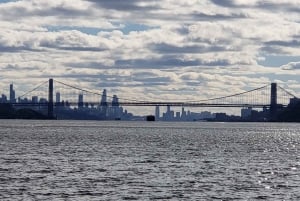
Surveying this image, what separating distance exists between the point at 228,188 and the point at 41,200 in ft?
41.5

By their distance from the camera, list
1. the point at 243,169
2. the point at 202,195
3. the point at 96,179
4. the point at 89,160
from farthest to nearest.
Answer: the point at 89,160 < the point at 243,169 < the point at 96,179 < the point at 202,195

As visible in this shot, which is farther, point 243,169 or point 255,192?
point 243,169

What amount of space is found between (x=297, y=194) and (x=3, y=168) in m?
24.7

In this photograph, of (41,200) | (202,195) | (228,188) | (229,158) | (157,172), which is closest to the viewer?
(41,200)

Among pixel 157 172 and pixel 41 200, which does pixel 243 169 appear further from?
pixel 41 200

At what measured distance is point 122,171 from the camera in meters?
58.6

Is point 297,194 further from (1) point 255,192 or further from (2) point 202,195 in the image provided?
(2) point 202,195

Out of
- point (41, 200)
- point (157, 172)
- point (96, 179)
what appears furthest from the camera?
point (157, 172)

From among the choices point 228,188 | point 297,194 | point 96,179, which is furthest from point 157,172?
point 297,194

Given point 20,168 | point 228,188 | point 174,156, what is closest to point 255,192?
point 228,188

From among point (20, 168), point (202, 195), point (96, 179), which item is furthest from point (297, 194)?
point (20, 168)

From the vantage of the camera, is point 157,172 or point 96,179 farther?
point 157,172

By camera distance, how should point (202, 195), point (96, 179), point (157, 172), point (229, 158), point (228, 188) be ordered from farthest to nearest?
point (229, 158) → point (157, 172) → point (96, 179) → point (228, 188) → point (202, 195)

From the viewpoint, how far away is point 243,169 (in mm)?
63094
